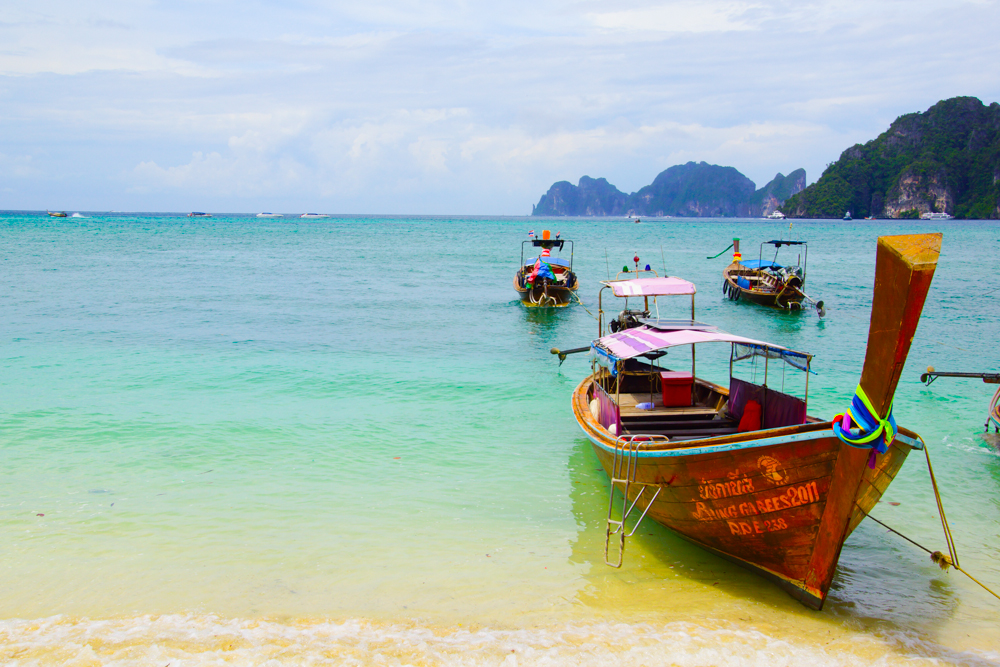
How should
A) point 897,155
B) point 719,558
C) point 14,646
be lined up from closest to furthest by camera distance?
1. point 14,646
2. point 719,558
3. point 897,155

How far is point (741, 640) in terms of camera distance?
525 cm

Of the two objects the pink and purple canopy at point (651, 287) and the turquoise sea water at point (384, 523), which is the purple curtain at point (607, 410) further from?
the pink and purple canopy at point (651, 287)

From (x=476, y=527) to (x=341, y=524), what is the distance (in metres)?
1.60

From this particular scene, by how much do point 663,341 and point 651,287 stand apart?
3626mm

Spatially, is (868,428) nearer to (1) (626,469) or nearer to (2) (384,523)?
(1) (626,469)

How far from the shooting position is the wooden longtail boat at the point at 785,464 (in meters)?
4.30

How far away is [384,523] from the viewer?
7.45 metres

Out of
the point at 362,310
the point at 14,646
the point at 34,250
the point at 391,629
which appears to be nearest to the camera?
the point at 14,646

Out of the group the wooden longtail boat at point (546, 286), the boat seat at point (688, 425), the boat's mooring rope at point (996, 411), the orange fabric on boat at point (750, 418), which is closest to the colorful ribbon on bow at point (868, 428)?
the orange fabric on boat at point (750, 418)

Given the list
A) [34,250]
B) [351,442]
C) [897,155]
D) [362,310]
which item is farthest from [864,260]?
[897,155]

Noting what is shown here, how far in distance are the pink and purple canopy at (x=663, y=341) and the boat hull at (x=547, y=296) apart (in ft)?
55.6

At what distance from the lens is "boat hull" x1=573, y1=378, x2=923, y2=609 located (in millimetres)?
4996

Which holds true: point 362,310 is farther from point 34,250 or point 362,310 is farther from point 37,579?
point 34,250

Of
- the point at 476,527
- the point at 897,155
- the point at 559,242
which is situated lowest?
the point at 476,527
